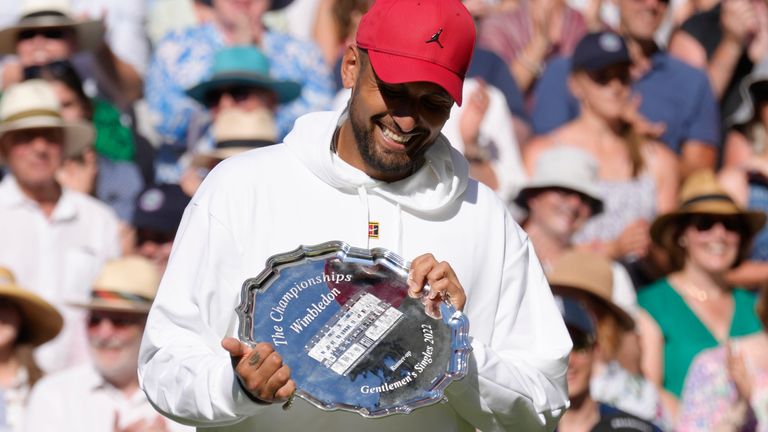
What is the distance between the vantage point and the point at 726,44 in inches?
385

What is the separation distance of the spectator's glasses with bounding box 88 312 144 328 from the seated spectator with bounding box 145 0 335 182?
Result: 1.24m

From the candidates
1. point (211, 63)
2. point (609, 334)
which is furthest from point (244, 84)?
point (609, 334)

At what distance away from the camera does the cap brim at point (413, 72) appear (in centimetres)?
370

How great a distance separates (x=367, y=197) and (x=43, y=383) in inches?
133

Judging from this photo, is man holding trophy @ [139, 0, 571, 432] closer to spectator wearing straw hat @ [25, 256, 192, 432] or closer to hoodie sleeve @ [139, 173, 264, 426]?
hoodie sleeve @ [139, 173, 264, 426]

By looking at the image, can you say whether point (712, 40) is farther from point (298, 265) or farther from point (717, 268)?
point (298, 265)

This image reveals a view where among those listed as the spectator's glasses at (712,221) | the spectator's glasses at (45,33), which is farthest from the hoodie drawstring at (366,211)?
the spectator's glasses at (45,33)

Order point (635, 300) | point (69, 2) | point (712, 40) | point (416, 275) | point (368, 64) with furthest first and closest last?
point (712, 40)
point (69, 2)
point (635, 300)
point (368, 64)
point (416, 275)

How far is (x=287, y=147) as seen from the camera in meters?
3.97

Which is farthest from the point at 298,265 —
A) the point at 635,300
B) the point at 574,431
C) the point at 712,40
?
the point at 712,40

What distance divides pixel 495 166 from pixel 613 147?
2.22ft

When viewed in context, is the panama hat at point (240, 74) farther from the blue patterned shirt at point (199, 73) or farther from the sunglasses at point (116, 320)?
the sunglasses at point (116, 320)

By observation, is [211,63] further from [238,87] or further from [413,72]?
[413,72]

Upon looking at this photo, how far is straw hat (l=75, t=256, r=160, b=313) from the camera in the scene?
23.3 feet
